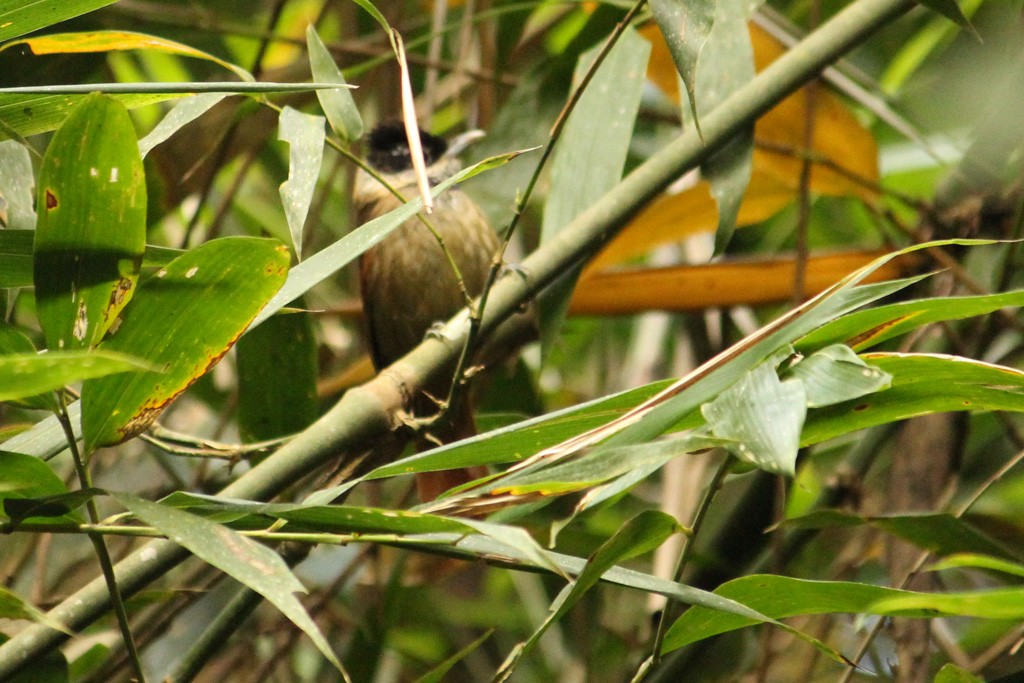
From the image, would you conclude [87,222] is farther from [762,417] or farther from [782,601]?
[782,601]

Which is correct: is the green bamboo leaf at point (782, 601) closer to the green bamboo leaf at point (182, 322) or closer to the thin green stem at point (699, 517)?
the thin green stem at point (699, 517)

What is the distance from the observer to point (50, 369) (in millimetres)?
639

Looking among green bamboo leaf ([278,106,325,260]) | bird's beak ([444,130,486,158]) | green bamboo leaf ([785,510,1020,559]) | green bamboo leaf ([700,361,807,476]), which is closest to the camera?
green bamboo leaf ([700,361,807,476])

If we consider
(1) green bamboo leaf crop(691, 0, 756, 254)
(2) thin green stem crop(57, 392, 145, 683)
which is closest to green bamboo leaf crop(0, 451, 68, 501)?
(2) thin green stem crop(57, 392, 145, 683)

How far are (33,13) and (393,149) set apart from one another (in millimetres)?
1559

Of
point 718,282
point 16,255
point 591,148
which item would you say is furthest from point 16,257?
point 718,282

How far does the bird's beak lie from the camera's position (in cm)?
212

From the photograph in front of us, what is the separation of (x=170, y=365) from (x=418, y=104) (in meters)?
1.80

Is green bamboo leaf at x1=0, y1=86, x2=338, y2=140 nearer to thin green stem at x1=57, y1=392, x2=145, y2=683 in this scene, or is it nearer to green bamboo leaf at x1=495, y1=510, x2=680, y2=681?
thin green stem at x1=57, y1=392, x2=145, y2=683

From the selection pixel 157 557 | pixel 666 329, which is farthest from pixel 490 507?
pixel 666 329

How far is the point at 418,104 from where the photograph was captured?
99.2 inches

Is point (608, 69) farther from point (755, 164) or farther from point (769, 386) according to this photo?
point (769, 386)

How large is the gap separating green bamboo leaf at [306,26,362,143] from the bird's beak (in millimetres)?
979

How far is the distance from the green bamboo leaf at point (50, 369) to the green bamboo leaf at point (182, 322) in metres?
0.14
